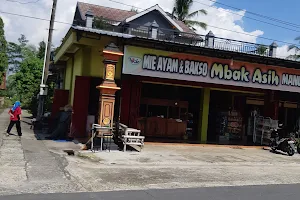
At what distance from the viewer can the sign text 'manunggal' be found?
49.5ft

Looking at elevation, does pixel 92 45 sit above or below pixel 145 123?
above

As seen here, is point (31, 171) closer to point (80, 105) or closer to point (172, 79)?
point (80, 105)

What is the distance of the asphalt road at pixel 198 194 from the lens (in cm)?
685

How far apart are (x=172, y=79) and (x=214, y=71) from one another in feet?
6.38

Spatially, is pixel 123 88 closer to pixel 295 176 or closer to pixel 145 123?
pixel 145 123

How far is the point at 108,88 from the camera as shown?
1325cm

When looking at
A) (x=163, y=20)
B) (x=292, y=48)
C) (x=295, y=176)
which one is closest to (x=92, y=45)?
(x=295, y=176)

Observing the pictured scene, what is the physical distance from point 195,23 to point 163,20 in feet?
29.5

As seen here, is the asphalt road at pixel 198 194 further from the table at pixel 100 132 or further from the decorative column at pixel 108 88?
the decorative column at pixel 108 88

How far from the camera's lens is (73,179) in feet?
27.8

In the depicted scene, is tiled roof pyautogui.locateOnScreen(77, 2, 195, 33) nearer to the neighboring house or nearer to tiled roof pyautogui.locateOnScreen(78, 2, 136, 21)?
tiled roof pyautogui.locateOnScreen(78, 2, 136, 21)

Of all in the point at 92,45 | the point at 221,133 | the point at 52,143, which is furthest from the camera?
the point at 221,133

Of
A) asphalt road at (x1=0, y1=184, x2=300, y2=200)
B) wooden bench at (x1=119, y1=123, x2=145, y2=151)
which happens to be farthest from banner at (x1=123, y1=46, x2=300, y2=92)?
asphalt road at (x1=0, y1=184, x2=300, y2=200)

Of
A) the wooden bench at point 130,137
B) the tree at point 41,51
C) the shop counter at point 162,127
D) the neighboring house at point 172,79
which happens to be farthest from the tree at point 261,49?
the tree at point 41,51
